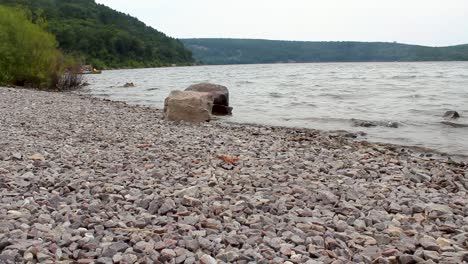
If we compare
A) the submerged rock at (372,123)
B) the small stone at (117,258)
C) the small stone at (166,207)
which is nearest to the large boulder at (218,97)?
the submerged rock at (372,123)

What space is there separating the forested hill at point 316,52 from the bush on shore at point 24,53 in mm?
117218

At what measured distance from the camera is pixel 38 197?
18.3 feet

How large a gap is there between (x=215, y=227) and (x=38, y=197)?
2.36m

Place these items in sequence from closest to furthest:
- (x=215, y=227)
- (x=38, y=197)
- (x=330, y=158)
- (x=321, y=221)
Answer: (x=215, y=227)
(x=321, y=221)
(x=38, y=197)
(x=330, y=158)

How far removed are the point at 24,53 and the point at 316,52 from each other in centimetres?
14039

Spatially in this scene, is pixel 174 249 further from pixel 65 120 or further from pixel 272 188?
pixel 65 120

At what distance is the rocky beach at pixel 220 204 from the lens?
4273 mm

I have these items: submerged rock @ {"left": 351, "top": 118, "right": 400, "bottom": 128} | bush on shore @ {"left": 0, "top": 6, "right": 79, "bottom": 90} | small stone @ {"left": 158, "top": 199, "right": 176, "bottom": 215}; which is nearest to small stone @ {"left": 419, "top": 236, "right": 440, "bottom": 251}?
small stone @ {"left": 158, "top": 199, "right": 176, "bottom": 215}

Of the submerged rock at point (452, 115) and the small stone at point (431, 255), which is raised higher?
the small stone at point (431, 255)

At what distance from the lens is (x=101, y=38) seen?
115 metres

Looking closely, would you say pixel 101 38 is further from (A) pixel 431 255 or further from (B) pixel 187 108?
(A) pixel 431 255

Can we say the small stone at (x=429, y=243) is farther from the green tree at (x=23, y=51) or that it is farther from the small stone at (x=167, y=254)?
the green tree at (x=23, y=51)

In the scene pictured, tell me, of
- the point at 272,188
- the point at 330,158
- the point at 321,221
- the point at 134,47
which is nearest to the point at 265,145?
the point at 330,158

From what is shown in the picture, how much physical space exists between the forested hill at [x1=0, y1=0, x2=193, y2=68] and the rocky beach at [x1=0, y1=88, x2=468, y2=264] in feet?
276
